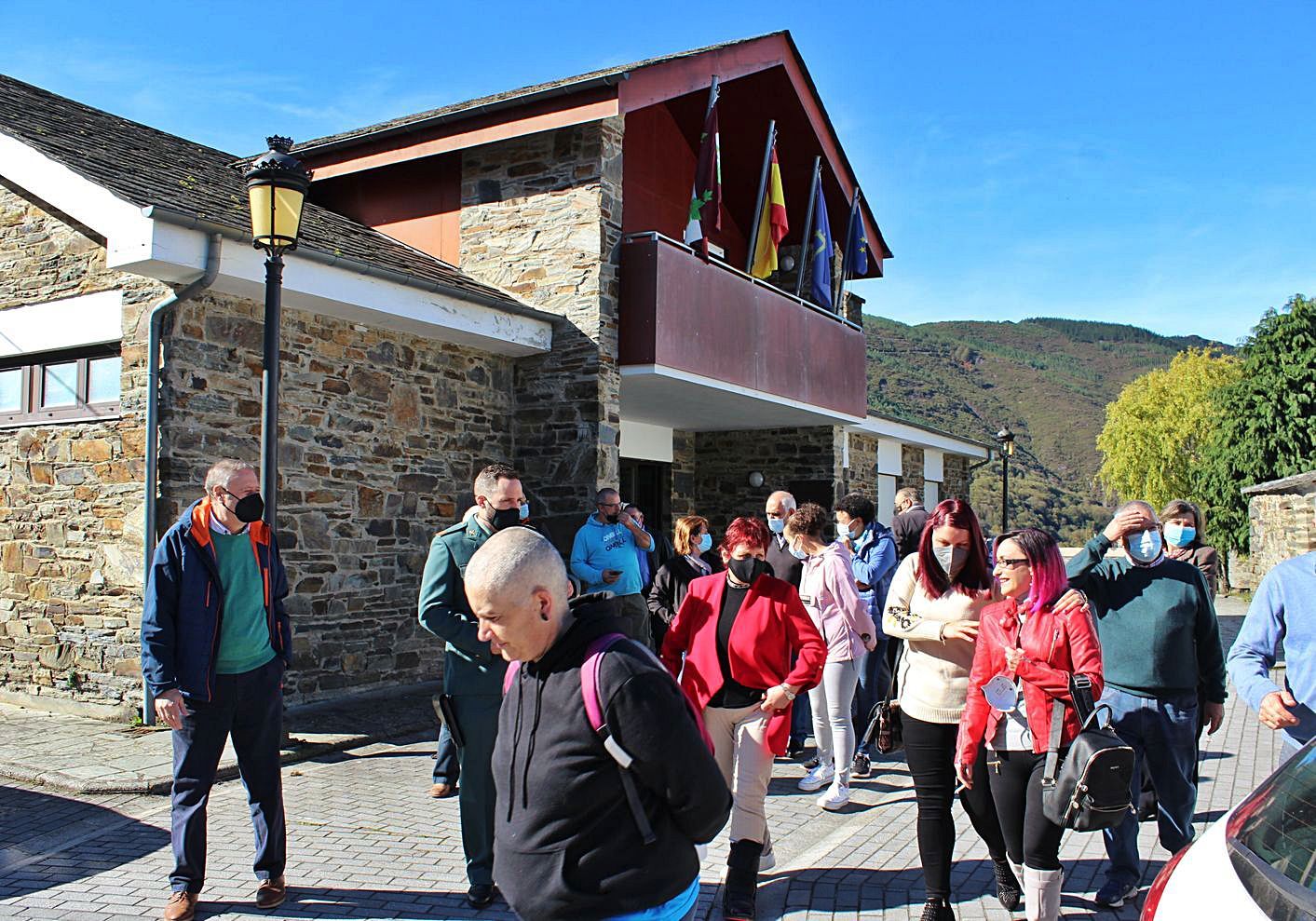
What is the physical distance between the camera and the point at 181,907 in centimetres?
423

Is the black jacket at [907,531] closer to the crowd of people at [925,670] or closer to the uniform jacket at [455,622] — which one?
the crowd of people at [925,670]

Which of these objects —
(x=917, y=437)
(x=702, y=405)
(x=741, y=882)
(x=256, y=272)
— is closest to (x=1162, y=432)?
(x=917, y=437)

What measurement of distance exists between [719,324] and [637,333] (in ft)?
4.73

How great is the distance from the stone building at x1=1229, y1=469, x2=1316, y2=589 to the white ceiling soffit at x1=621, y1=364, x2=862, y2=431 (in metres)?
8.30

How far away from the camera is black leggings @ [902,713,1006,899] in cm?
413

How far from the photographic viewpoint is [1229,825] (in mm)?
2520

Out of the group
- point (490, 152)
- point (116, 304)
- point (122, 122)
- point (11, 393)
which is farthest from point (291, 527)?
point (122, 122)

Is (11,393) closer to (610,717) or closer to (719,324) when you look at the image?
(719,324)

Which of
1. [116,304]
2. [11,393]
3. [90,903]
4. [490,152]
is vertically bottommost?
[90,903]

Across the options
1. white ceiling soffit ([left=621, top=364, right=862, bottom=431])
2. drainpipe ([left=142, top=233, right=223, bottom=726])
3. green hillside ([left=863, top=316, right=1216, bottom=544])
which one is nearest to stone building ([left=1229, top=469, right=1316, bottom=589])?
white ceiling soffit ([left=621, top=364, right=862, bottom=431])

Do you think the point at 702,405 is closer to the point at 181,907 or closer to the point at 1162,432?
the point at 181,907

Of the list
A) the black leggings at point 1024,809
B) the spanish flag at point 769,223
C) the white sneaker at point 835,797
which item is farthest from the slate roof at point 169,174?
the black leggings at point 1024,809

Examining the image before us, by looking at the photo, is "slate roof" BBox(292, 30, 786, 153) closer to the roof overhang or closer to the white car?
the roof overhang

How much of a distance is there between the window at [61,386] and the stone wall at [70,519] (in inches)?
4.9
